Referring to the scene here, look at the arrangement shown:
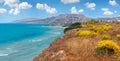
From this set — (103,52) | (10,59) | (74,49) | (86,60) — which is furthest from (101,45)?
(10,59)

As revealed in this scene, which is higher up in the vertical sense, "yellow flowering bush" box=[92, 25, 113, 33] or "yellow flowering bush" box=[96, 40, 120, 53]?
"yellow flowering bush" box=[96, 40, 120, 53]

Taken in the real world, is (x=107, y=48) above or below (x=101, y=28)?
above

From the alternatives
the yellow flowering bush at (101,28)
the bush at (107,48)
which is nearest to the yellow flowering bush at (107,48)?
the bush at (107,48)

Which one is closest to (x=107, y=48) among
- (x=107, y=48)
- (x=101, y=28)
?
(x=107, y=48)

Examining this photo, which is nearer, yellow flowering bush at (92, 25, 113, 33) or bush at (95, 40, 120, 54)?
bush at (95, 40, 120, 54)

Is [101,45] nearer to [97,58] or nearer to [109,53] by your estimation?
[109,53]

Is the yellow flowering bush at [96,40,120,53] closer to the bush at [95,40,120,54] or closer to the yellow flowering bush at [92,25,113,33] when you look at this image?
the bush at [95,40,120,54]

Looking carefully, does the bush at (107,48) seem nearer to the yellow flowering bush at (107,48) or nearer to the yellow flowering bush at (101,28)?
the yellow flowering bush at (107,48)

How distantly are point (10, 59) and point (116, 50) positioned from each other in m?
29.2

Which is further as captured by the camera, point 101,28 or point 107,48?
point 101,28

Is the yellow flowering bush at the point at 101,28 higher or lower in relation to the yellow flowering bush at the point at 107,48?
lower

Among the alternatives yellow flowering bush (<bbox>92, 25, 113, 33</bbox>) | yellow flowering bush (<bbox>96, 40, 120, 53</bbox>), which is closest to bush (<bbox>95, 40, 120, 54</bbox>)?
yellow flowering bush (<bbox>96, 40, 120, 53</bbox>)

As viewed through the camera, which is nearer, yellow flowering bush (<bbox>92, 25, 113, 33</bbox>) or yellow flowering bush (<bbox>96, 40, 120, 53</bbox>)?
yellow flowering bush (<bbox>96, 40, 120, 53</bbox>)

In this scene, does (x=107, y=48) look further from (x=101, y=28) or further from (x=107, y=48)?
(x=101, y=28)
